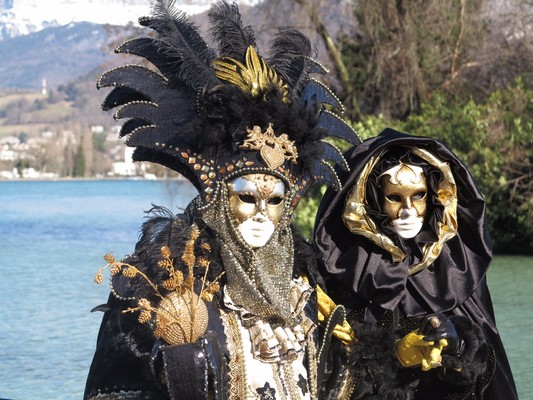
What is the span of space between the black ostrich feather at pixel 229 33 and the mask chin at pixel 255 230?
0.58 metres

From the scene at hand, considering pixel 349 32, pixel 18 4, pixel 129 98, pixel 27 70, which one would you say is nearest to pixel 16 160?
pixel 27 70

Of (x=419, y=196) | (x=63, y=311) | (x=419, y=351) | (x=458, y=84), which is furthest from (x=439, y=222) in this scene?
(x=458, y=84)

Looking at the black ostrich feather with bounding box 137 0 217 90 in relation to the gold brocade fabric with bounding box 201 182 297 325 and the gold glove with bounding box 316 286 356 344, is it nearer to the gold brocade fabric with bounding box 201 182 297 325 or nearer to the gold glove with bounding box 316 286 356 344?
the gold brocade fabric with bounding box 201 182 297 325

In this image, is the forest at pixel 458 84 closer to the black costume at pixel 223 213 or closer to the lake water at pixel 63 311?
the lake water at pixel 63 311

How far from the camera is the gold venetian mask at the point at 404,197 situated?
4039 millimetres

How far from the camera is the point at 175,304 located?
3.32 m

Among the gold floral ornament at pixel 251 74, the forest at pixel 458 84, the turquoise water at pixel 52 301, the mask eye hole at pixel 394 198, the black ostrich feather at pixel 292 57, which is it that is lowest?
the turquoise water at pixel 52 301

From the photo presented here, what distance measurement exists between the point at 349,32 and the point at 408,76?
4.82 feet

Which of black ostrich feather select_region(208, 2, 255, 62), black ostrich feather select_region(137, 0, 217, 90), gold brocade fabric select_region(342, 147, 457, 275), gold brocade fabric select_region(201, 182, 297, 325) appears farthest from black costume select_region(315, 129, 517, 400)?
black ostrich feather select_region(137, 0, 217, 90)

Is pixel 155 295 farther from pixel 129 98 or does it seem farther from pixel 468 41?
pixel 468 41

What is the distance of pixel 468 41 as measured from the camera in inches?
639

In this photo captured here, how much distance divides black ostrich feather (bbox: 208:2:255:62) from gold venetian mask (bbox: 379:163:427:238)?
0.72 meters

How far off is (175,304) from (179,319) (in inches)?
1.9

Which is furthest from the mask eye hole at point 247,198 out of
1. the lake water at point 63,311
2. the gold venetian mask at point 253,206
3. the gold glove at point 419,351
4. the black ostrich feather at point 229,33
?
the gold glove at point 419,351
